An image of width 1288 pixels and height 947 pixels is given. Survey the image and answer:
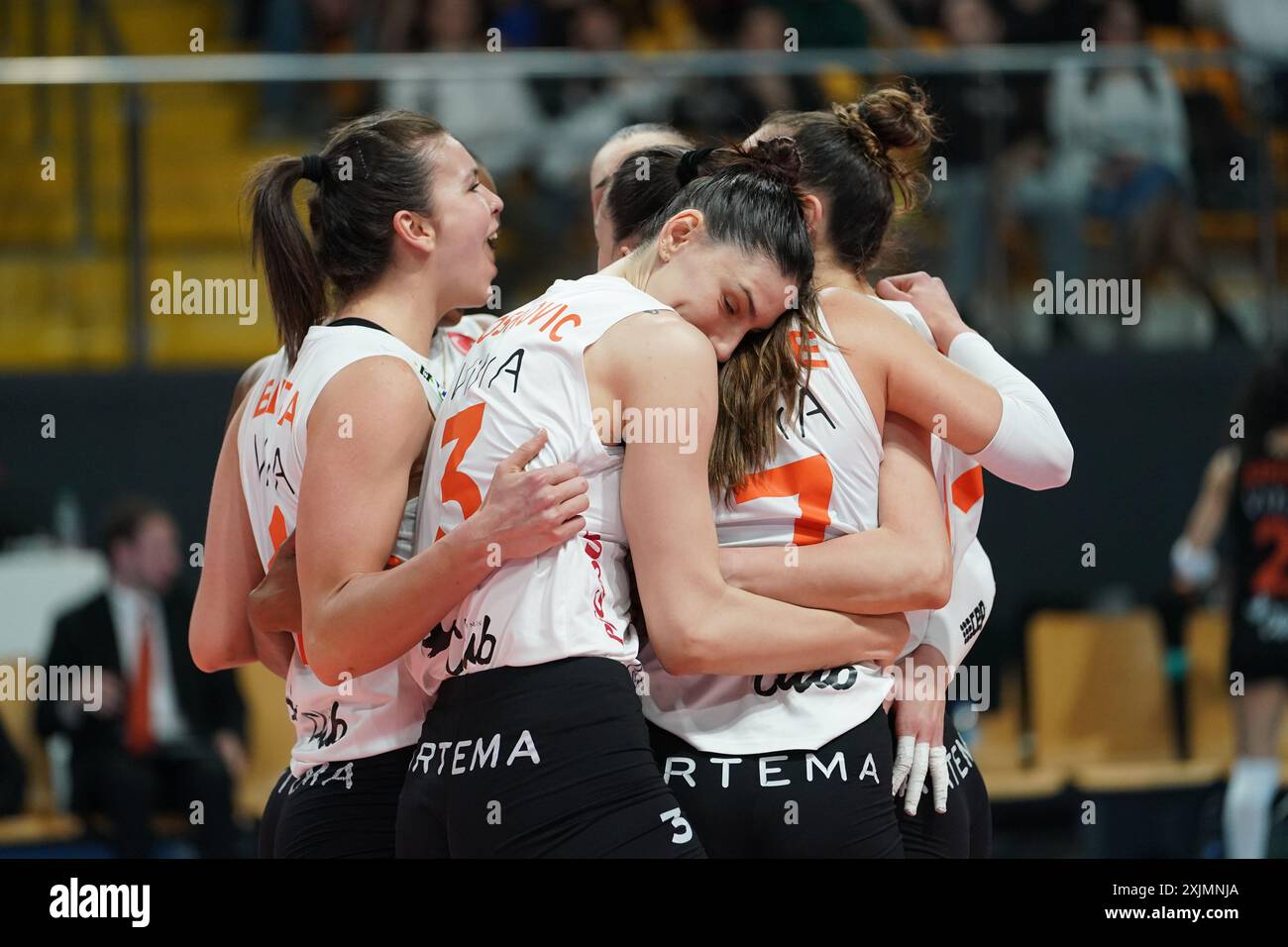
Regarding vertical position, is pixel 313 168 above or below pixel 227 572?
above

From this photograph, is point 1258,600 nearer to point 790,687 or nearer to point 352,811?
point 790,687

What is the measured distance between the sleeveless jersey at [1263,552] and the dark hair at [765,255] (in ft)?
12.4

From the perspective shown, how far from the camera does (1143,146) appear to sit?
574 cm

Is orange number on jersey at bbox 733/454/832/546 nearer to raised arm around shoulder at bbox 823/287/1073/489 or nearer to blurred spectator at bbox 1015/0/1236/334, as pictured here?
raised arm around shoulder at bbox 823/287/1073/489

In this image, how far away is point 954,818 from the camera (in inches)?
89.2

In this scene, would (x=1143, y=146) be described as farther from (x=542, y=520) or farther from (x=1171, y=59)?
(x=542, y=520)

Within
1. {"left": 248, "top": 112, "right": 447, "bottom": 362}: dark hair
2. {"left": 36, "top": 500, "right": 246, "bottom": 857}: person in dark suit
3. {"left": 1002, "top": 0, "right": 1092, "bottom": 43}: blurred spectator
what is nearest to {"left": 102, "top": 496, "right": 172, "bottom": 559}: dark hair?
{"left": 36, "top": 500, "right": 246, "bottom": 857}: person in dark suit

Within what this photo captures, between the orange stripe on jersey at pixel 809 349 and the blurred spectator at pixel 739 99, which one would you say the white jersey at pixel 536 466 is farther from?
the blurred spectator at pixel 739 99

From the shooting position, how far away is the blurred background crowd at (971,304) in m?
5.46

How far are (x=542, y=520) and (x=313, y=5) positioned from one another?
5530 mm

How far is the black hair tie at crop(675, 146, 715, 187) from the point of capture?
2.30 metres

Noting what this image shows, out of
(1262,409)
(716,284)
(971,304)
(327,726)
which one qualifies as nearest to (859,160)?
(716,284)

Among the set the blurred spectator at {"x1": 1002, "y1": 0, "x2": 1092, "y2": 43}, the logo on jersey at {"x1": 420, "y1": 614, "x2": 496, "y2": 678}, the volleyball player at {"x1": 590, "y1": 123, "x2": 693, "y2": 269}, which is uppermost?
the blurred spectator at {"x1": 1002, "y1": 0, "x2": 1092, "y2": 43}

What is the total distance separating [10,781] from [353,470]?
11.9ft
